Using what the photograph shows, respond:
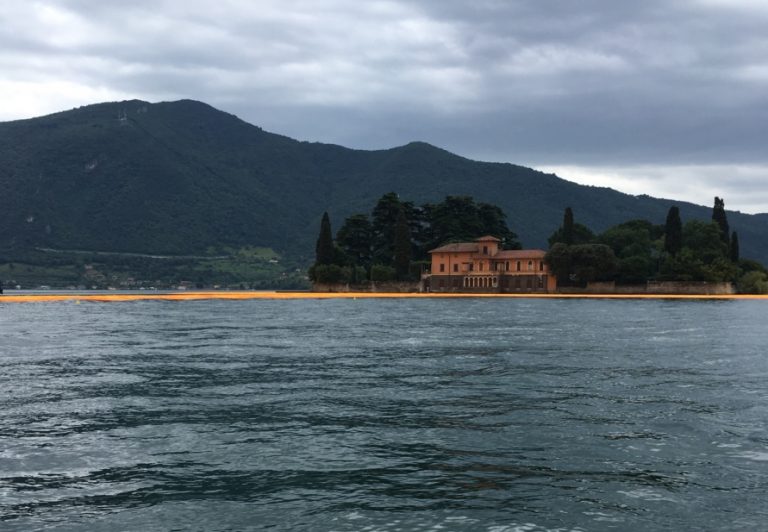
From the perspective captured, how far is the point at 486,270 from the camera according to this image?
14250cm

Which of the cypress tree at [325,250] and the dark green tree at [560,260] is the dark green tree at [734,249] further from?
the cypress tree at [325,250]

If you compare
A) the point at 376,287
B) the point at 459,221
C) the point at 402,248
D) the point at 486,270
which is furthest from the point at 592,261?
the point at 376,287

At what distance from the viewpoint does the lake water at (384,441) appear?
11195mm

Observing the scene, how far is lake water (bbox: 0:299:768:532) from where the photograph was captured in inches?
441

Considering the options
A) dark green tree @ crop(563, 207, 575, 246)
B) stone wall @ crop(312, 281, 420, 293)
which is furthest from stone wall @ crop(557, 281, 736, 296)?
stone wall @ crop(312, 281, 420, 293)

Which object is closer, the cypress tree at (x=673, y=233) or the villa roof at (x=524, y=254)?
the cypress tree at (x=673, y=233)

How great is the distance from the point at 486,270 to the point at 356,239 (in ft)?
110

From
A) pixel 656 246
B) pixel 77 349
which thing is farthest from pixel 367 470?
pixel 656 246

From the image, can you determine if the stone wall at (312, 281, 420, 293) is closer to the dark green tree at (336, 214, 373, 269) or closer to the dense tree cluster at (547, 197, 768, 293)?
the dark green tree at (336, 214, 373, 269)

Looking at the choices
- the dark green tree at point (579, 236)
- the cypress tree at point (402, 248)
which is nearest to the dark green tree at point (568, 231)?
the dark green tree at point (579, 236)

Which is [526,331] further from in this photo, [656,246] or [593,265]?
[656,246]

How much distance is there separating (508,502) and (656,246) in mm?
136223

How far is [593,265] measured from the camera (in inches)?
5010

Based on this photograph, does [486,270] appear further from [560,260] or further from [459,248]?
[560,260]
